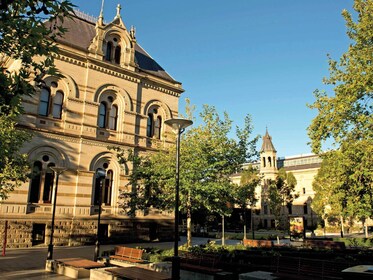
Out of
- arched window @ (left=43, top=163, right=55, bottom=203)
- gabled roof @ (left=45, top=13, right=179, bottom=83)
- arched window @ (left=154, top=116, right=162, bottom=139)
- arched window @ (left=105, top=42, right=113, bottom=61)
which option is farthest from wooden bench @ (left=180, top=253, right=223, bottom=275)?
arched window @ (left=105, top=42, right=113, bottom=61)

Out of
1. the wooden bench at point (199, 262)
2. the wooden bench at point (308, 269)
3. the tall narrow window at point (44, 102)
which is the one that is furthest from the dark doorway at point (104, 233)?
the wooden bench at point (308, 269)

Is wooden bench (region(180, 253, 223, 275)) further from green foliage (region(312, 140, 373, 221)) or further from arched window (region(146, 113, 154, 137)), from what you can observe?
arched window (region(146, 113, 154, 137))

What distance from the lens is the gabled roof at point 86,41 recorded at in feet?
85.2

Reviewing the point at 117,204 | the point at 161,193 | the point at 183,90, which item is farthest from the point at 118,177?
the point at 183,90

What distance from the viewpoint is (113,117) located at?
27.2 metres

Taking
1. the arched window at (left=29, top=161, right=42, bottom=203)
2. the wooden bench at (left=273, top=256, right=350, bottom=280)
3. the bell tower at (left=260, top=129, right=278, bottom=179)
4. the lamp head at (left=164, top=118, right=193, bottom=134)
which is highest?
the bell tower at (left=260, top=129, right=278, bottom=179)

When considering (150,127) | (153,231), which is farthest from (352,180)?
(150,127)

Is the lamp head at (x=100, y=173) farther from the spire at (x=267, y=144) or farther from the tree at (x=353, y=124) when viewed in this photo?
the spire at (x=267, y=144)

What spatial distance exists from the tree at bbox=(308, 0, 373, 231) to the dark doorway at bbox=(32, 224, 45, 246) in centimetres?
1874

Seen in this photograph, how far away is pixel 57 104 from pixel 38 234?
9.45 meters

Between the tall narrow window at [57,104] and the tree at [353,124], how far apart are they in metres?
17.7

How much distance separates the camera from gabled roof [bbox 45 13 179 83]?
26.0 meters

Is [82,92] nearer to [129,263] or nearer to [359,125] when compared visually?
[129,263]

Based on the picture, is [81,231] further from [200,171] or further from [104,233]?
[200,171]
